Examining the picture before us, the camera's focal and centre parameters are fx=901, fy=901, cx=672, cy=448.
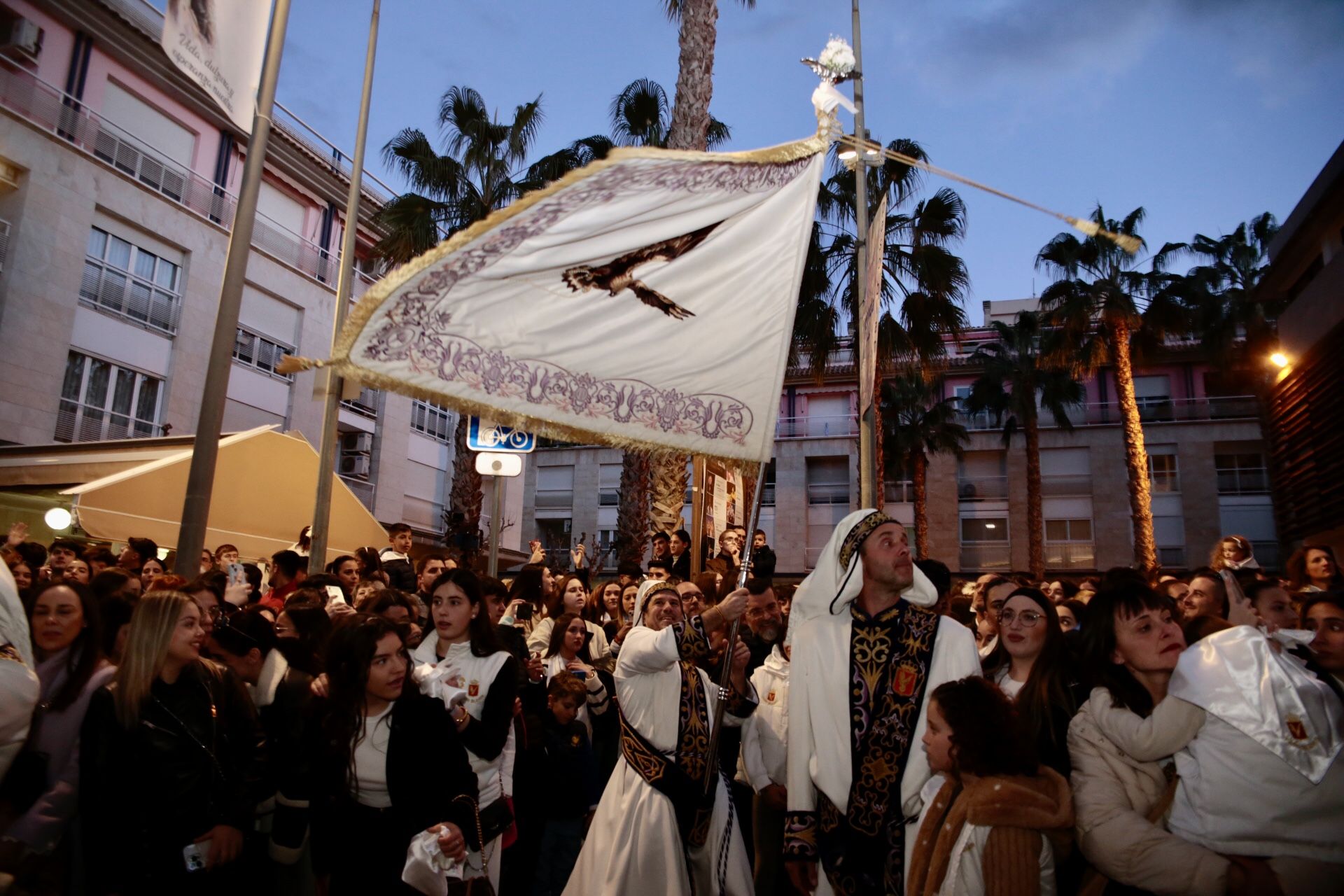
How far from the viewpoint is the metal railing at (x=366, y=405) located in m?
27.2

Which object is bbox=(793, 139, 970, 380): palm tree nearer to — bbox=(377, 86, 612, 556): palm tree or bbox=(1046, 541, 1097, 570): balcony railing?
bbox=(377, 86, 612, 556): palm tree

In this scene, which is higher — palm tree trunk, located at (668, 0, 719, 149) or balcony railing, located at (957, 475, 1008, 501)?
palm tree trunk, located at (668, 0, 719, 149)

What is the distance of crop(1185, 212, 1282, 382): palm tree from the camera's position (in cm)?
3169

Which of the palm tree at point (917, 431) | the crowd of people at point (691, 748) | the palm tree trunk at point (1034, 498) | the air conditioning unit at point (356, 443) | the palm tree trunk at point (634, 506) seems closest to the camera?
the crowd of people at point (691, 748)

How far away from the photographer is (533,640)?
6785 mm

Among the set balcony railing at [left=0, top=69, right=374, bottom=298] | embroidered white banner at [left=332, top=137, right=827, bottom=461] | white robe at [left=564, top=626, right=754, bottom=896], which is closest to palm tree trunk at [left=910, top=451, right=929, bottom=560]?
balcony railing at [left=0, top=69, right=374, bottom=298]

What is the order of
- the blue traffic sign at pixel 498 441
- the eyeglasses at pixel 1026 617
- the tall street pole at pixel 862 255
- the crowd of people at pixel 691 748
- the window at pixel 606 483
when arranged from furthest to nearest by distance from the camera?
1. the window at pixel 606 483
2. the tall street pole at pixel 862 255
3. the blue traffic sign at pixel 498 441
4. the eyeglasses at pixel 1026 617
5. the crowd of people at pixel 691 748

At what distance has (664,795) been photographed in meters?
4.32

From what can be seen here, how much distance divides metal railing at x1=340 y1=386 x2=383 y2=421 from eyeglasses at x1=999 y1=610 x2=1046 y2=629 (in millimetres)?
24963

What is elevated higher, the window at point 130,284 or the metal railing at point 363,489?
the window at point 130,284

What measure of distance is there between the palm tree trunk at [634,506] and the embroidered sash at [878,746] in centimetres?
1043

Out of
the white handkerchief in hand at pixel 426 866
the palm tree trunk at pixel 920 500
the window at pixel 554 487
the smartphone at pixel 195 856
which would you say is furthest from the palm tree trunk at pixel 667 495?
the window at pixel 554 487

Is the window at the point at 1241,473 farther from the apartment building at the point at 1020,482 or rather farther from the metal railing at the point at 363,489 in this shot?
the metal railing at the point at 363,489

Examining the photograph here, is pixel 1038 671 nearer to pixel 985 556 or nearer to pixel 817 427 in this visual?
pixel 985 556
